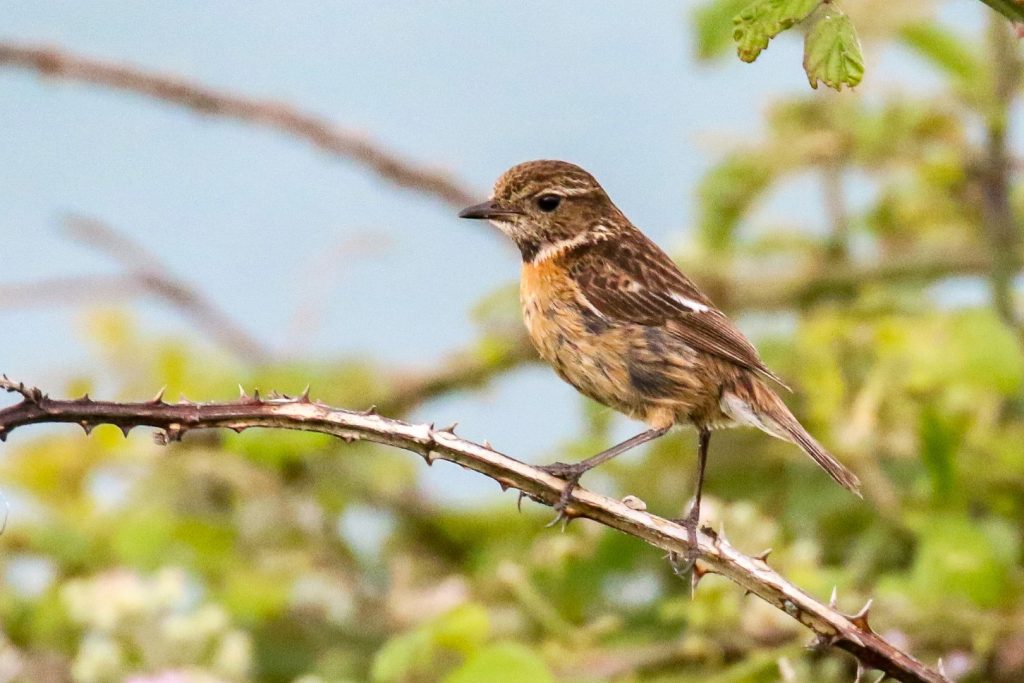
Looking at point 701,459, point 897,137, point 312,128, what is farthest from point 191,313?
point 701,459

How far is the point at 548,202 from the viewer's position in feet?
12.6

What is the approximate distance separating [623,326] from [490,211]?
1.76 ft

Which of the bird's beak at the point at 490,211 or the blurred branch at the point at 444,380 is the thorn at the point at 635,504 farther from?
the blurred branch at the point at 444,380

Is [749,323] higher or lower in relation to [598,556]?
higher

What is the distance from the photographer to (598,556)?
193 inches

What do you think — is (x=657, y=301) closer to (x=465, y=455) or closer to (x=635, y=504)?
A: (x=635, y=504)

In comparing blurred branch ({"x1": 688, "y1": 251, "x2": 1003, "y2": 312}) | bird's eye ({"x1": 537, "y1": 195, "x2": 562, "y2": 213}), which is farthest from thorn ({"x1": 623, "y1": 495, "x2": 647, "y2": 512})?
blurred branch ({"x1": 688, "y1": 251, "x2": 1003, "y2": 312})

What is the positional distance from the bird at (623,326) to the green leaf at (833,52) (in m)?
1.34

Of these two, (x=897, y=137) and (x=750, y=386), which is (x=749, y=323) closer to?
(x=897, y=137)

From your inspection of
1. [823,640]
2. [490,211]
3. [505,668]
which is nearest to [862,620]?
[823,640]

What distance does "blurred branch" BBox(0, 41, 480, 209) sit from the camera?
565 cm

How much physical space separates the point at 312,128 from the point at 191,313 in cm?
107

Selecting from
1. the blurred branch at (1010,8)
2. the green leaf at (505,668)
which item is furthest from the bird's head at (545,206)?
the blurred branch at (1010,8)

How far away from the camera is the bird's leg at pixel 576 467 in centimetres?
225
